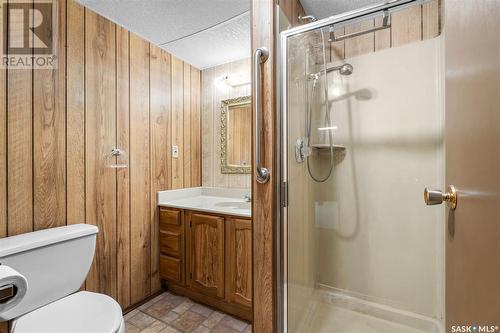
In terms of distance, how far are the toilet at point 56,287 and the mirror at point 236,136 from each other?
4.22 feet

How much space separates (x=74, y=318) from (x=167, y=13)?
72.2 inches

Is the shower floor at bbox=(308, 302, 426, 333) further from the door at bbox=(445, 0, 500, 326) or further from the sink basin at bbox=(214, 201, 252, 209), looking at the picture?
the door at bbox=(445, 0, 500, 326)

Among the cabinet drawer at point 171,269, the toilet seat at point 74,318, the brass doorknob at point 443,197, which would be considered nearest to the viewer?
the brass doorknob at point 443,197

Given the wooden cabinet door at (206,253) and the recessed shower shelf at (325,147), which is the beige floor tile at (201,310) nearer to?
the wooden cabinet door at (206,253)

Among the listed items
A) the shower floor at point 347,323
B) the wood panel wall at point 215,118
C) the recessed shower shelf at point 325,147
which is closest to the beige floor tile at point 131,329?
the shower floor at point 347,323

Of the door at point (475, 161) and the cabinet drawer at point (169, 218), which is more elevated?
the door at point (475, 161)

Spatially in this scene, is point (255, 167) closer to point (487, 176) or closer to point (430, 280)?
point (487, 176)

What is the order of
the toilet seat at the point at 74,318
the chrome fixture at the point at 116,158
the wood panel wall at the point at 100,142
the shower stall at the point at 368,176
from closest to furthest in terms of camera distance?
the toilet seat at the point at 74,318 < the wood panel wall at the point at 100,142 < the shower stall at the point at 368,176 < the chrome fixture at the point at 116,158

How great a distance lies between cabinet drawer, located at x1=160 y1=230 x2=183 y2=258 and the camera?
197 cm

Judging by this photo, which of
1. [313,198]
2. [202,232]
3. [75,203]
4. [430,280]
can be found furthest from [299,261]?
[75,203]

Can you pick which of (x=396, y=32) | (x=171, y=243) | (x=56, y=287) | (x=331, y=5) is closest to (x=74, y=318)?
→ (x=56, y=287)

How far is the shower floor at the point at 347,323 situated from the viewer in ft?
5.16

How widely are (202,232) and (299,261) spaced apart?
790 mm

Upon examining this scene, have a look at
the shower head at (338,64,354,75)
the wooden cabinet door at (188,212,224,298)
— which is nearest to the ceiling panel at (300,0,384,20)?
the shower head at (338,64,354,75)
